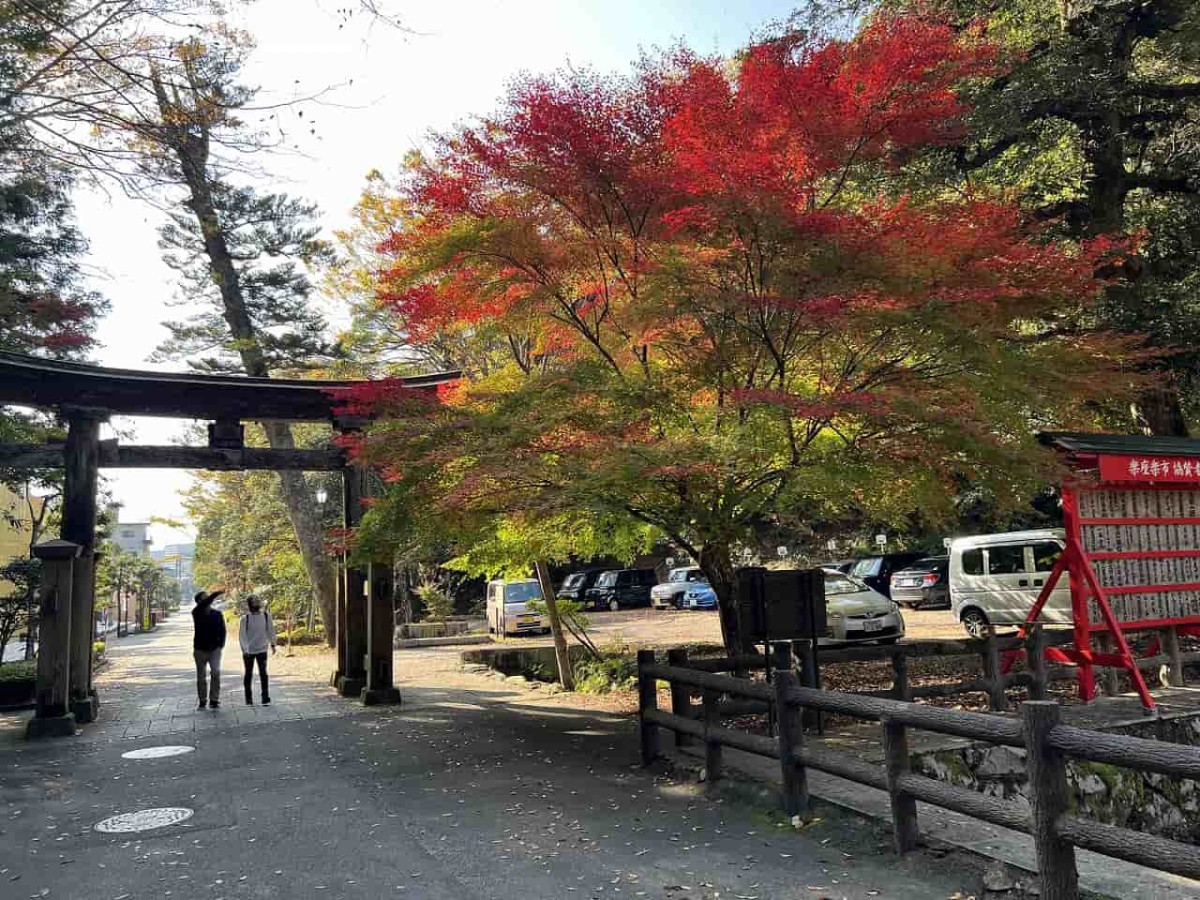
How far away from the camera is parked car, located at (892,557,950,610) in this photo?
22906mm

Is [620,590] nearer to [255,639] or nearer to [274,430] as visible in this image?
[274,430]

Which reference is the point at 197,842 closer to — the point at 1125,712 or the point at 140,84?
the point at 140,84

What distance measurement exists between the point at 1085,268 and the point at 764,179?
9.93ft

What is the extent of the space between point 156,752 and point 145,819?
292 centimetres

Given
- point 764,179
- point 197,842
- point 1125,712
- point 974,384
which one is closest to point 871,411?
point 974,384

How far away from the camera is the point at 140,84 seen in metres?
6.23

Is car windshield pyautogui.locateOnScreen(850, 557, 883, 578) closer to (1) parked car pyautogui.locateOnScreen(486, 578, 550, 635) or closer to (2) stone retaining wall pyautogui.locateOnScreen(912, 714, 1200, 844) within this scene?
(1) parked car pyautogui.locateOnScreen(486, 578, 550, 635)

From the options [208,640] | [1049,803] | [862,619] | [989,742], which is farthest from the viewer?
[862,619]

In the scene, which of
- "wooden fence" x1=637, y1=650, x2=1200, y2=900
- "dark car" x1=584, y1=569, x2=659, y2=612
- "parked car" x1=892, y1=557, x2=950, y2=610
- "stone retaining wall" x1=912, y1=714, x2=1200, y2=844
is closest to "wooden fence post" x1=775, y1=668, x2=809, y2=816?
"wooden fence" x1=637, y1=650, x2=1200, y2=900

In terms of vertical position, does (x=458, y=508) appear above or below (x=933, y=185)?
below

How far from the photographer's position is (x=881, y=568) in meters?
25.9

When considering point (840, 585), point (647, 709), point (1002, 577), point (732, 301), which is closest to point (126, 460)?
point (647, 709)

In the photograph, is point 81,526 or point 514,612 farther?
point 514,612

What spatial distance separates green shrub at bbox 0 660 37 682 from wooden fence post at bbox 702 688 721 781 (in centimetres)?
1132
